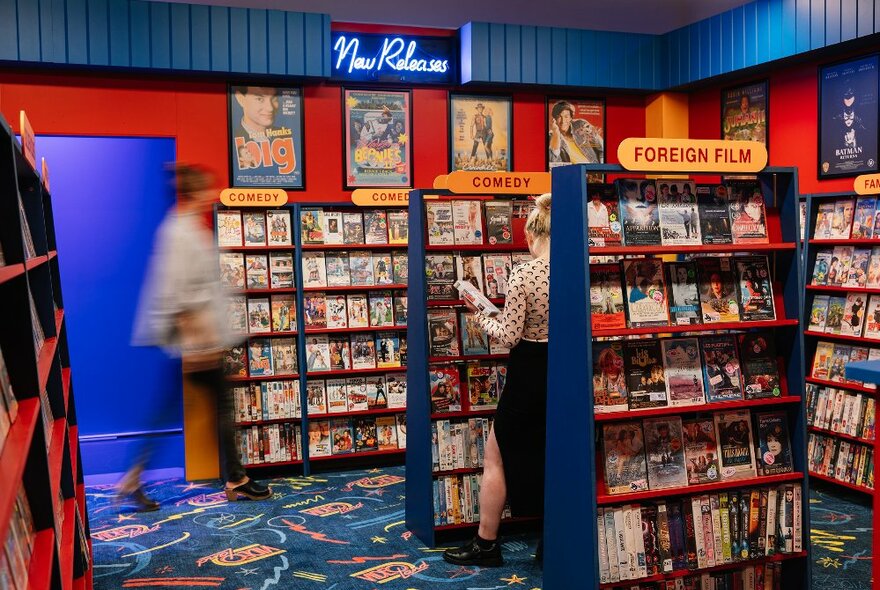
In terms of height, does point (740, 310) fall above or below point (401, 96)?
below

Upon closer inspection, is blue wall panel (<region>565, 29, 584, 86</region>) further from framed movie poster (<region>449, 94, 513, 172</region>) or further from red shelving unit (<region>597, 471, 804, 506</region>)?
red shelving unit (<region>597, 471, 804, 506</region>)

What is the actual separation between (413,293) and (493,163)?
3.04 meters

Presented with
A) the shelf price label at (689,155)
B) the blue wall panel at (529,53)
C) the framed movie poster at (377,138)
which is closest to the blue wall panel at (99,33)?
the framed movie poster at (377,138)

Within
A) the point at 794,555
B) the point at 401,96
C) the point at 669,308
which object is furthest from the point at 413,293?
the point at 401,96

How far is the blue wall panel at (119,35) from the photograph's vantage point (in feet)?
20.6

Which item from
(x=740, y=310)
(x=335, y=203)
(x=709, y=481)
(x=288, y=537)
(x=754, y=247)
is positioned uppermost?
(x=335, y=203)

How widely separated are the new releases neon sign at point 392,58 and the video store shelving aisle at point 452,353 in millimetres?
2837

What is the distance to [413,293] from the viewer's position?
4.93 m

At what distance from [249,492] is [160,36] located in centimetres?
346

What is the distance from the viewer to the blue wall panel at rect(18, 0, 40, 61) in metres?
6.06

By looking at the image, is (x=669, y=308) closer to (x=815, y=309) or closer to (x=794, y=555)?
(x=794, y=555)

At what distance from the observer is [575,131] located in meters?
7.92

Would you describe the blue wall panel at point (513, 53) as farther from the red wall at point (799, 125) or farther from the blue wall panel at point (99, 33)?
the blue wall panel at point (99, 33)

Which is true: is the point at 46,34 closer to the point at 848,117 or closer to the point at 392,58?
the point at 392,58
